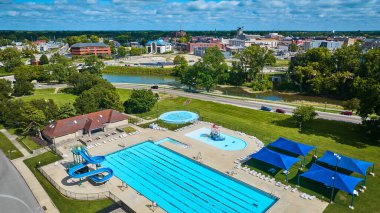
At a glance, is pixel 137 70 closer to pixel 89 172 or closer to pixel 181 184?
pixel 89 172

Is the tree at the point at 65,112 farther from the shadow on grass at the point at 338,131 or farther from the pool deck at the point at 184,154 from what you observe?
the shadow on grass at the point at 338,131

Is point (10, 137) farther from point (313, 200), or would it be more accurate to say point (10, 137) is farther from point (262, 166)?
point (313, 200)

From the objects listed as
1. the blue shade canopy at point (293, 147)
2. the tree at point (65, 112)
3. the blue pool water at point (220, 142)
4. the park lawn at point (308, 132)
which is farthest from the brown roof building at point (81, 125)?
the blue shade canopy at point (293, 147)

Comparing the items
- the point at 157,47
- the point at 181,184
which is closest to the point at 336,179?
the point at 181,184

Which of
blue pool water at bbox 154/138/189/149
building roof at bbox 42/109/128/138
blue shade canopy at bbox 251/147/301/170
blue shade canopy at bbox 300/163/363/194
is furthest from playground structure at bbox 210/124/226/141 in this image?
building roof at bbox 42/109/128/138

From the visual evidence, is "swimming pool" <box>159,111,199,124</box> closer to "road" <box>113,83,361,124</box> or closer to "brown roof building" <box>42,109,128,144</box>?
"brown roof building" <box>42,109,128,144</box>

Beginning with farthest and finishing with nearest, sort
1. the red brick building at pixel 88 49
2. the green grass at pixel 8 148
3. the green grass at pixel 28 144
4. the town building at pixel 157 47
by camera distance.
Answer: the town building at pixel 157 47 → the red brick building at pixel 88 49 → the green grass at pixel 28 144 → the green grass at pixel 8 148
